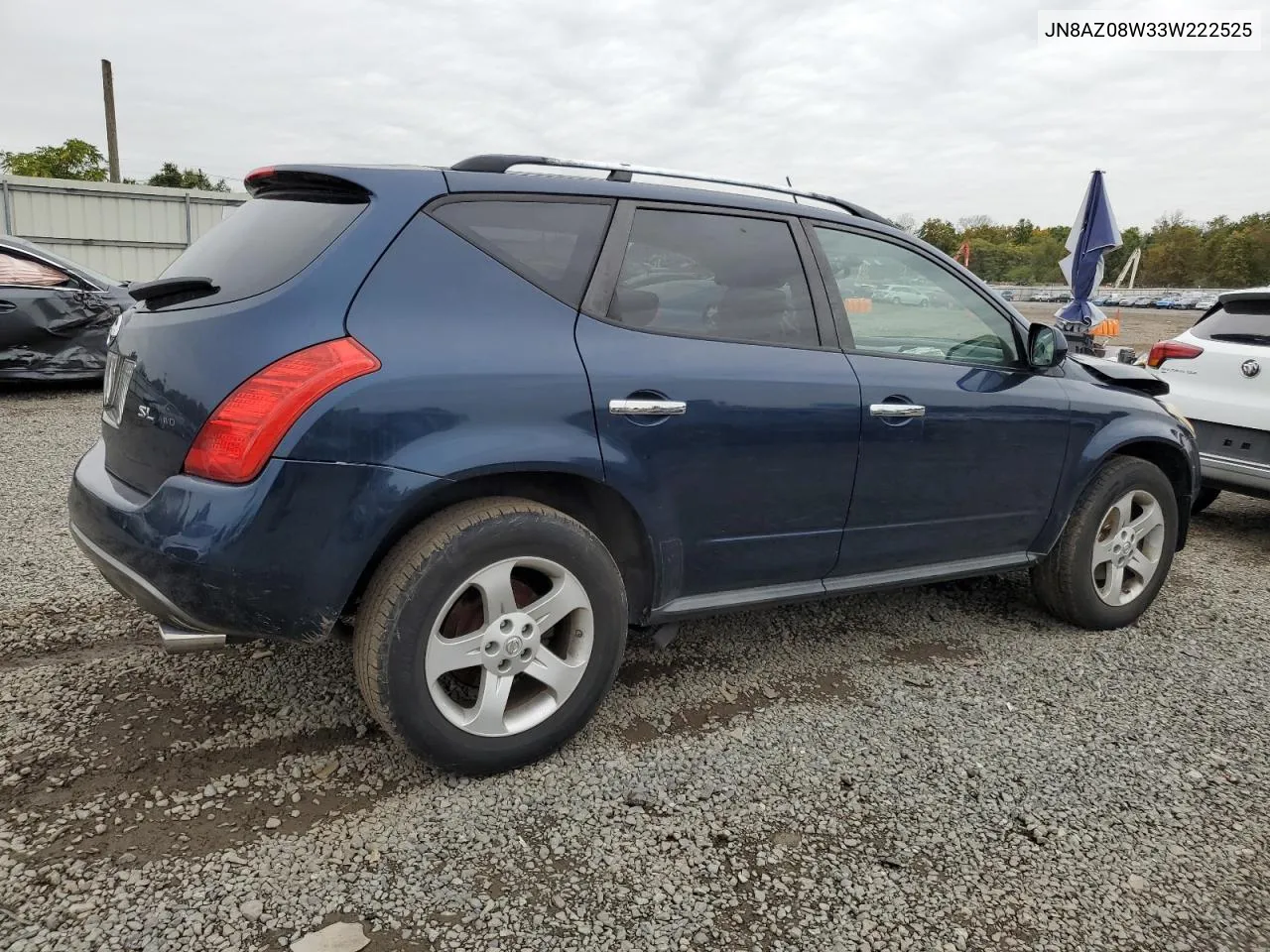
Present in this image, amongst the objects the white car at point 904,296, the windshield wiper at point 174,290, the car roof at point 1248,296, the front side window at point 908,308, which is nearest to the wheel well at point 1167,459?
the front side window at point 908,308

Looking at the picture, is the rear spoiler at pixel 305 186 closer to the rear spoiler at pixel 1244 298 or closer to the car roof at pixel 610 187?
the car roof at pixel 610 187

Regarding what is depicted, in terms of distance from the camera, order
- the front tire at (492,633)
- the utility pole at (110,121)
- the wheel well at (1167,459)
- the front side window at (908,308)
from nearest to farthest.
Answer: the front tire at (492,633)
the front side window at (908,308)
the wheel well at (1167,459)
the utility pole at (110,121)

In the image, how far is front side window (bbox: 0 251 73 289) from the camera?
782 centimetres

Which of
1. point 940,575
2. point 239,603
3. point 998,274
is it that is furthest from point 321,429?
point 998,274

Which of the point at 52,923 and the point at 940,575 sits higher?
the point at 940,575

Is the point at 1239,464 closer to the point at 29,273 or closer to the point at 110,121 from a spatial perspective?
the point at 29,273

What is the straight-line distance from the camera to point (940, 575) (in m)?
3.41

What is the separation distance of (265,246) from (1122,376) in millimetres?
3532

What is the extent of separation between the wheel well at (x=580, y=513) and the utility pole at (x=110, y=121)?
28.8 metres

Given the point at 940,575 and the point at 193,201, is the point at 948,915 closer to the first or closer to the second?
the point at 940,575

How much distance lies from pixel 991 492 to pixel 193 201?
1775 cm

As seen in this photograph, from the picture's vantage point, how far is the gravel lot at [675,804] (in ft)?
6.61

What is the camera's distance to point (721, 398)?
2.71m

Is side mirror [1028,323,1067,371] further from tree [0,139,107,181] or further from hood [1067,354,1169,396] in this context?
tree [0,139,107,181]
